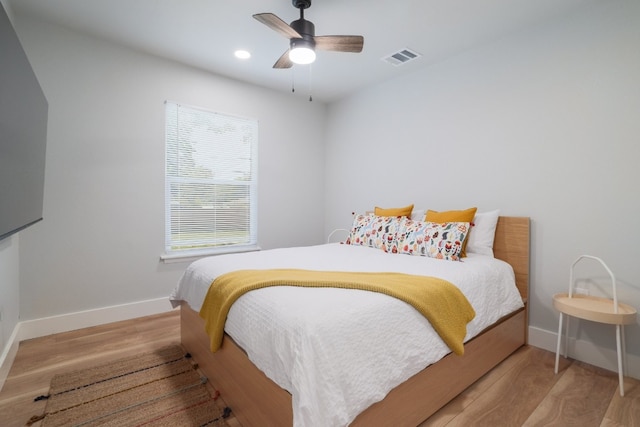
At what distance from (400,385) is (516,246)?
5.54 ft

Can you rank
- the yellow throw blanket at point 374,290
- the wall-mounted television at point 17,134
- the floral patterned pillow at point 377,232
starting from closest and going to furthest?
1. the wall-mounted television at point 17,134
2. the yellow throw blanket at point 374,290
3. the floral patterned pillow at point 377,232

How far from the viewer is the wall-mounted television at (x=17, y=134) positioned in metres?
1.06

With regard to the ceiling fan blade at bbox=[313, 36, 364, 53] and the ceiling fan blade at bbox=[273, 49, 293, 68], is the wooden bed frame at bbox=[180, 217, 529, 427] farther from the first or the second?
the ceiling fan blade at bbox=[273, 49, 293, 68]

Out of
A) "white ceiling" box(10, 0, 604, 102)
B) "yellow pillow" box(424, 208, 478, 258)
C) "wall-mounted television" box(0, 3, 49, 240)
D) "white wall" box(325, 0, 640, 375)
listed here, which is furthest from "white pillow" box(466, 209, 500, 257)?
"wall-mounted television" box(0, 3, 49, 240)

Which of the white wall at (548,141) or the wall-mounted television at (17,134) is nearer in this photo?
the wall-mounted television at (17,134)

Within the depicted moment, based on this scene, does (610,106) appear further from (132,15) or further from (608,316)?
(132,15)

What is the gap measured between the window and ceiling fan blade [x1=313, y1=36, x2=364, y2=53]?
173 cm

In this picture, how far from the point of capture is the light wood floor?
1571mm

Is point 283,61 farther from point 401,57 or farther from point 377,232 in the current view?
point 377,232

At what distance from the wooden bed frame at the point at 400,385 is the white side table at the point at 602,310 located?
0.32 meters

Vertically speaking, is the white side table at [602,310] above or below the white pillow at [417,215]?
below

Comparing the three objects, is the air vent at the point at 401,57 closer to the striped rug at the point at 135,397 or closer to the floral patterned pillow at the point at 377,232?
the floral patterned pillow at the point at 377,232

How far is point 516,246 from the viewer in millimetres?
2412

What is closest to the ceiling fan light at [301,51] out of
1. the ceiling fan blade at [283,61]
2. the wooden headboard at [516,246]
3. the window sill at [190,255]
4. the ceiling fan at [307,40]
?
the ceiling fan at [307,40]
